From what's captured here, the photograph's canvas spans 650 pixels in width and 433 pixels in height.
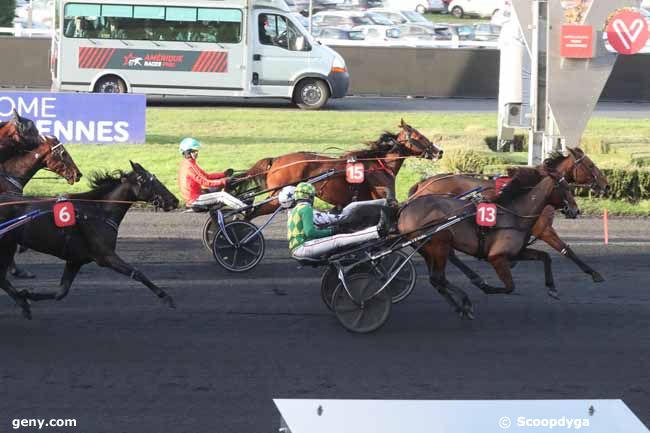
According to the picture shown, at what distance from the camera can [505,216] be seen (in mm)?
9227

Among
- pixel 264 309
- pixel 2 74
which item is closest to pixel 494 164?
pixel 264 309

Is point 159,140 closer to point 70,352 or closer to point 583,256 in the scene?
point 583,256

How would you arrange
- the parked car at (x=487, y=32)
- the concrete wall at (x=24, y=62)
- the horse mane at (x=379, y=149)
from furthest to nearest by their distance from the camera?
the parked car at (x=487, y=32) < the concrete wall at (x=24, y=62) < the horse mane at (x=379, y=149)

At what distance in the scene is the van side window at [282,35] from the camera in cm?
2516

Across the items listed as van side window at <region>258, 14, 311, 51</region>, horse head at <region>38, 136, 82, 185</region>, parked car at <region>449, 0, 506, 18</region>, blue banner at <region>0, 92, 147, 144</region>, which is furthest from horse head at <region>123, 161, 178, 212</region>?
parked car at <region>449, 0, 506, 18</region>

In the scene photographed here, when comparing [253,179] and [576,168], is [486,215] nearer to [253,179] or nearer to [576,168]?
[576,168]

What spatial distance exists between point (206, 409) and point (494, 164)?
31.7ft

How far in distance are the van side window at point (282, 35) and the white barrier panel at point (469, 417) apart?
22407 mm

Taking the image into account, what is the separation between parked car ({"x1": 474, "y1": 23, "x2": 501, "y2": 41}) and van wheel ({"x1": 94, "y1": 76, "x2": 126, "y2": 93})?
17.4 metres

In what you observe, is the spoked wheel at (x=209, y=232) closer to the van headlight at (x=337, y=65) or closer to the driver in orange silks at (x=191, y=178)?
the driver in orange silks at (x=191, y=178)

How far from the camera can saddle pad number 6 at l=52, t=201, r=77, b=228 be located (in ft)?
28.9

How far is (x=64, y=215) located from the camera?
8805 millimetres

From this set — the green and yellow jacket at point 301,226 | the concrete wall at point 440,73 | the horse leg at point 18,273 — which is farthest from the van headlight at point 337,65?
the green and yellow jacket at point 301,226

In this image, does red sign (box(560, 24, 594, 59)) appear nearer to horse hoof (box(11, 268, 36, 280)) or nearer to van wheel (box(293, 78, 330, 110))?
horse hoof (box(11, 268, 36, 280))
